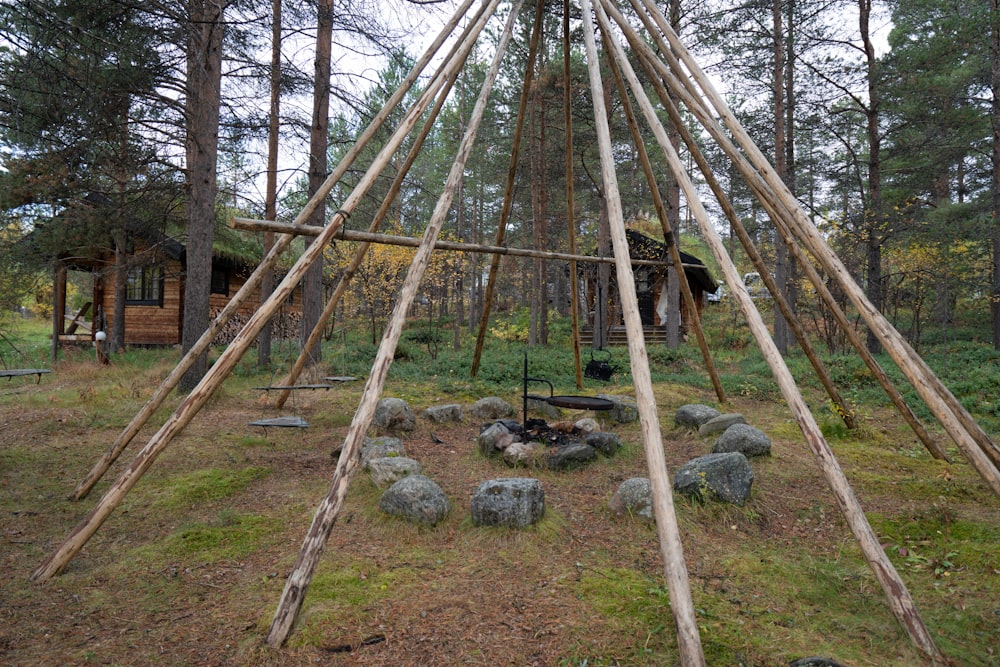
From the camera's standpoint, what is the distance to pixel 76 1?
4770 mm

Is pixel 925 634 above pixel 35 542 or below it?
above

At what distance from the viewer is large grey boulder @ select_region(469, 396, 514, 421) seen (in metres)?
8.24

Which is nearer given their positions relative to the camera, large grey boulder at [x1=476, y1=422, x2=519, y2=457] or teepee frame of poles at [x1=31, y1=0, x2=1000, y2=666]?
teepee frame of poles at [x1=31, y1=0, x2=1000, y2=666]

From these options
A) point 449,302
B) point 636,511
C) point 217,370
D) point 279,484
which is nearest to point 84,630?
point 217,370

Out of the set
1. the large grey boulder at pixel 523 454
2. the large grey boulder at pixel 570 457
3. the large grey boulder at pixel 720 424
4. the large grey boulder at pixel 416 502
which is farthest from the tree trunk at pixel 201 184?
the large grey boulder at pixel 720 424

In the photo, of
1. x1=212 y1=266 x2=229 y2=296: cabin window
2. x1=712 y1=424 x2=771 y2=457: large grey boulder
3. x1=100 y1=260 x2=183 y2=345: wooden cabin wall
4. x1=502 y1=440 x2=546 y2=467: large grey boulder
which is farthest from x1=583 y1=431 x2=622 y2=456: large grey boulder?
x1=212 y1=266 x2=229 y2=296: cabin window

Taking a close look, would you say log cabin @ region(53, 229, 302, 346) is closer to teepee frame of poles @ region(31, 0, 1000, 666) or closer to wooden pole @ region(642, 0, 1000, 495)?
teepee frame of poles @ region(31, 0, 1000, 666)

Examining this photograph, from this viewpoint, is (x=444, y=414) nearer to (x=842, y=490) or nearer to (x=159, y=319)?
(x=842, y=490)

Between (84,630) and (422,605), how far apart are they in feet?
5.64

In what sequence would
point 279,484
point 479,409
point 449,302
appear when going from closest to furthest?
point 279,484
point 479,409
point 449,302

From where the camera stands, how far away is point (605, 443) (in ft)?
20.6

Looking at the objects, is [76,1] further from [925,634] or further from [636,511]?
[925,634]

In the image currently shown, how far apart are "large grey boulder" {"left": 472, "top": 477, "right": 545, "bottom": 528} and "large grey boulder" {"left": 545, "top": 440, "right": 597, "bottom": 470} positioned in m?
1.66

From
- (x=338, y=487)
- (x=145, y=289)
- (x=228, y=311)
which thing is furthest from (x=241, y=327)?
(x=338, y=487)
